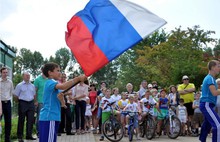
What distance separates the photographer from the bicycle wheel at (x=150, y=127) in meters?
14.5

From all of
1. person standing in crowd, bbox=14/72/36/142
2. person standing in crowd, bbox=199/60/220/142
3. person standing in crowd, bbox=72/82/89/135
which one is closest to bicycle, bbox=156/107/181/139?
person standing in crowd, bbox=72/82/89/135

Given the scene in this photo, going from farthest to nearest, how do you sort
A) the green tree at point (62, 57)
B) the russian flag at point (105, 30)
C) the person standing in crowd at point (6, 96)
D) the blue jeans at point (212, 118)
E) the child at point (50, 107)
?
the green tree at point (62, 57), the person standing in crowd at point (6, 96), the blue jeans at point (212, 118), the child at point (50, 107), the russian flag at point (105, 30)

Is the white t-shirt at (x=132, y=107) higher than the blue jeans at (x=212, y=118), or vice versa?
the white t-shirt at (x=132, y=107)

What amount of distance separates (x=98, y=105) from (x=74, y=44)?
390 inches

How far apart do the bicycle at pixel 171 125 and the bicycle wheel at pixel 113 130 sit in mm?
2278

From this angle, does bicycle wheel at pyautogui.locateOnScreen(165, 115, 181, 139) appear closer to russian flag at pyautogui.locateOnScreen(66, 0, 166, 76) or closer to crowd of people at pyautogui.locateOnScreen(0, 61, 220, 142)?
crowd of people at pyautogui.locateOnScreen(0, 61, 220, 142)

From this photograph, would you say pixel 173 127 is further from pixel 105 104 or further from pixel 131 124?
pixel 105 104

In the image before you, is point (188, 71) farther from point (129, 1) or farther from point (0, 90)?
Answer: point (129, 1)

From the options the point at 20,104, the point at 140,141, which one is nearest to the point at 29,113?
the point at 20,104

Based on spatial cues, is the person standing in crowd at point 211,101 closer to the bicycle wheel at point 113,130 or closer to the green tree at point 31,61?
the bicycle wheel at point 113,130

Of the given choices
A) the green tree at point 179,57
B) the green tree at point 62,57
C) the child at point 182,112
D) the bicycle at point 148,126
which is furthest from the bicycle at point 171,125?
the green tree at point 62,57

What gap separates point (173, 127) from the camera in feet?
49.6

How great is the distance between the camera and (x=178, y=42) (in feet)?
142

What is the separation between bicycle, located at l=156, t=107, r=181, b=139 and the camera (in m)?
14.9
